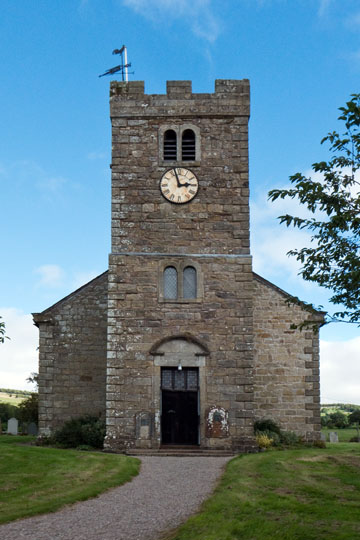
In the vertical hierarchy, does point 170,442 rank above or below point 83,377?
below

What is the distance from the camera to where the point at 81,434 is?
22141 mm

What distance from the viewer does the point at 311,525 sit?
957 centimetres

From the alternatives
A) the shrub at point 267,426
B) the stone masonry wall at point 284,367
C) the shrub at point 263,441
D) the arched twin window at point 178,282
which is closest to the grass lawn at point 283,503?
the shrub at point 263,441

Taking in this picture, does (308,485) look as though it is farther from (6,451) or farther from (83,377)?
(83,377)

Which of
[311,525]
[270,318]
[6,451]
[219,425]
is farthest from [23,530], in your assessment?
[270,318]

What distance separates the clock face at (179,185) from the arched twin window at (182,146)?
610mm

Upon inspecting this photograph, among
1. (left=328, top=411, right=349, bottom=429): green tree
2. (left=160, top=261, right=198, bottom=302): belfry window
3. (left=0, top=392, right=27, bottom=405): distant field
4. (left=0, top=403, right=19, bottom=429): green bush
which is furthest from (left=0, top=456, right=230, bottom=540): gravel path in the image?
(left=0, top=392, right=27, bottom=405): distant field

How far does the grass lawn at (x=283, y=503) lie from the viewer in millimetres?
9344

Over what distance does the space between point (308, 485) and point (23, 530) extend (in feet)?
19.9

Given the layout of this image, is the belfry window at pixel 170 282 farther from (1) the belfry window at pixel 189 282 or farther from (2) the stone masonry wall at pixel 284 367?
(2) the stone masonry wall at pixel 284 367

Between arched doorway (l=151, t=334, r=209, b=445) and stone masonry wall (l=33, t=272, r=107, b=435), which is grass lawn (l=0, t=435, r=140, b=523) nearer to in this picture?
arched doorway (l=151, t=334, r=209, b=445)

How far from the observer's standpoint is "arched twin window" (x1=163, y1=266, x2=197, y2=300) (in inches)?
854

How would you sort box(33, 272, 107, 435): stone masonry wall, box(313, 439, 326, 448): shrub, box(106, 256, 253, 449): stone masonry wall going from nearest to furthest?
1. box(106, 256, 253, 449): stone masonry wall
2. box(313, 439, 326, 448): shrub
3. box(33, 272, 107, 435): stone masonry wall

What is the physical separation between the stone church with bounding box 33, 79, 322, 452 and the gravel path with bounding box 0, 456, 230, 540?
530 cm
